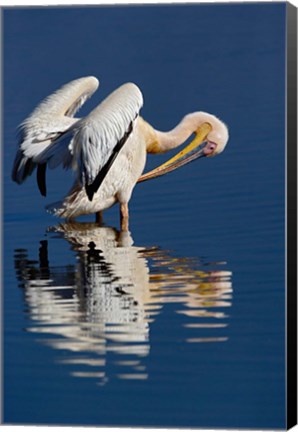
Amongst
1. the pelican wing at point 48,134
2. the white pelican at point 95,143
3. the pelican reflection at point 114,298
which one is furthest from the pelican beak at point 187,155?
the pelican wing at point 48,134

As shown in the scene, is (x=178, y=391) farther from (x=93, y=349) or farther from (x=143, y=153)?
(x=143, y=153)

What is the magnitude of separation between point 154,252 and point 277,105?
158 cm

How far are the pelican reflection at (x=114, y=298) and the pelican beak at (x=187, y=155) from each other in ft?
1.60

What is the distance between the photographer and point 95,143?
29.9 feet

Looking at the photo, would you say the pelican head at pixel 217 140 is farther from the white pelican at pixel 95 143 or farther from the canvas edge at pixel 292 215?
the canvas edge at pixel 292 215

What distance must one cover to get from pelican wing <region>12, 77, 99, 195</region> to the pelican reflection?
452mm

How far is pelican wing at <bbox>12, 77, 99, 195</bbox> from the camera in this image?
9.18 metres

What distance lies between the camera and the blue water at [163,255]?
7602mm

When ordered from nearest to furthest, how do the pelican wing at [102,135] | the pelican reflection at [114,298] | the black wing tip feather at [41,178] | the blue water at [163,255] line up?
1. the blue water at [163,255]
2. the pelican reflection at [114,298]
3. the pelican wing at [102,135]
4. the black wing tip feather at [41,178]

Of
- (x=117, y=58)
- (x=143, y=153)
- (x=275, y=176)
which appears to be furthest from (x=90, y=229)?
(x=275, y=176)

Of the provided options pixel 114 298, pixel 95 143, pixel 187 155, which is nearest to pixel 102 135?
pixel 95 143

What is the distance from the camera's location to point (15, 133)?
916cm

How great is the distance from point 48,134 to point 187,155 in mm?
970

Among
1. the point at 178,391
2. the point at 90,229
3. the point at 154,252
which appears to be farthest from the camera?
the point at 90,229
